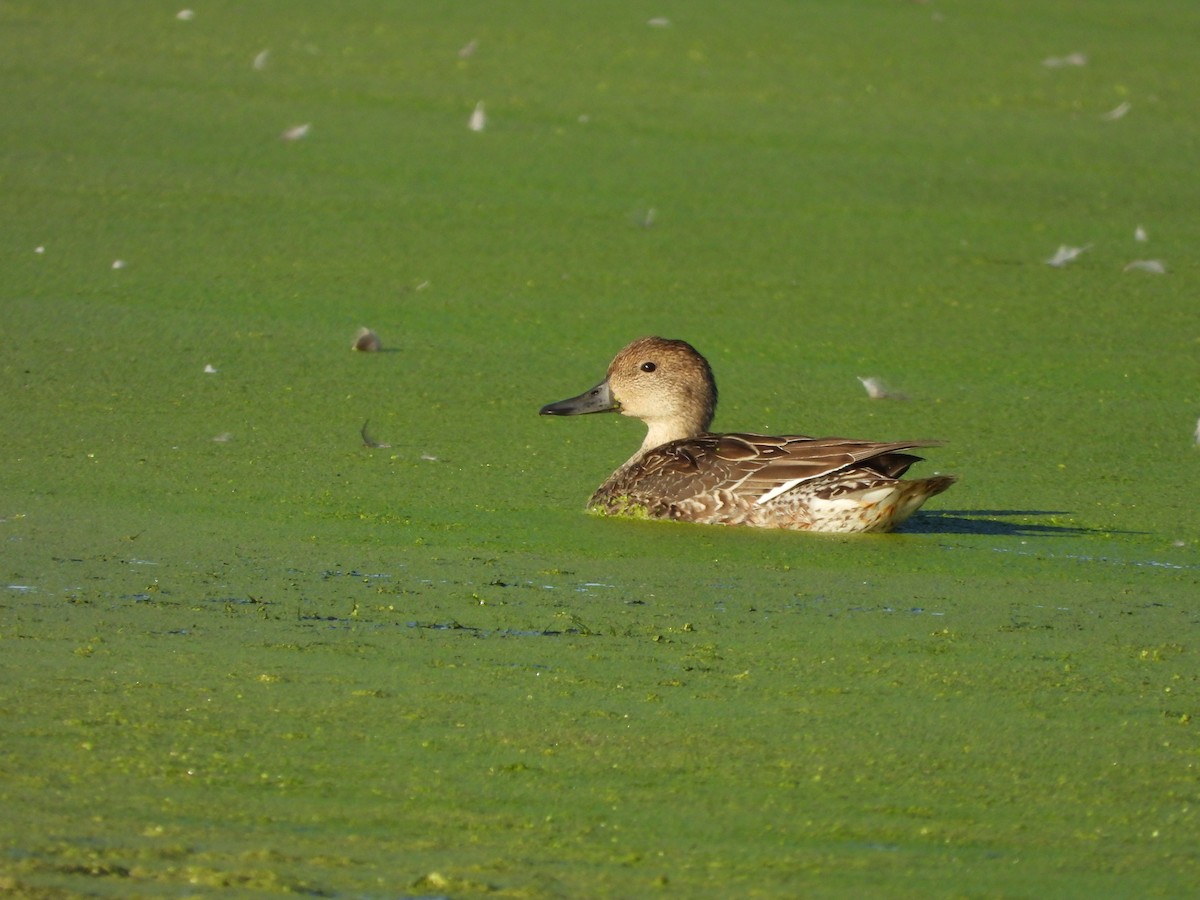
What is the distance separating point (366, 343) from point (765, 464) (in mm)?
2018

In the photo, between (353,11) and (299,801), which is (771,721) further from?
(353,11)

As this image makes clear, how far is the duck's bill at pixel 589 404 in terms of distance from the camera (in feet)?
21.9

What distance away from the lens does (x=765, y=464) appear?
6.04m

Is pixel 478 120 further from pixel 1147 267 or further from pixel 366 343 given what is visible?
pixel 1147 267

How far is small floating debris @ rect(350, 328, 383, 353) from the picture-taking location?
7488 millimetres

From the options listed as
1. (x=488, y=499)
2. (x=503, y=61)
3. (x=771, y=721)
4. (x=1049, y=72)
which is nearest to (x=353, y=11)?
(x=503, y=61)

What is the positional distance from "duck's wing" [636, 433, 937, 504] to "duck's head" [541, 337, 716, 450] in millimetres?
442

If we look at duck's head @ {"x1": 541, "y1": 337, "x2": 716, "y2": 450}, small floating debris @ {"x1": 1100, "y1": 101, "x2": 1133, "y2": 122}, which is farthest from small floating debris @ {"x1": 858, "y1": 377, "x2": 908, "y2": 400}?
small floating debris @ {"x1": 1100, "y1": 101, "x2": 1133, "y2": 122}

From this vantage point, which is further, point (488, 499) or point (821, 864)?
point (488, 499)

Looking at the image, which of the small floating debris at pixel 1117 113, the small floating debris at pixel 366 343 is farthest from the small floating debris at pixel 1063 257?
the small floating debris at pixel 366 343

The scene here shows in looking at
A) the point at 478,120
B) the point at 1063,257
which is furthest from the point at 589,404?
the point at 478,120

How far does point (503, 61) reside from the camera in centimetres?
1075

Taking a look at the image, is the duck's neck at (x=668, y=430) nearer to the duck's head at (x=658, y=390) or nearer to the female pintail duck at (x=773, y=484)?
the duck's head at (x=658, y=390)

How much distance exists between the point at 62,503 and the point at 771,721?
2.42 m
